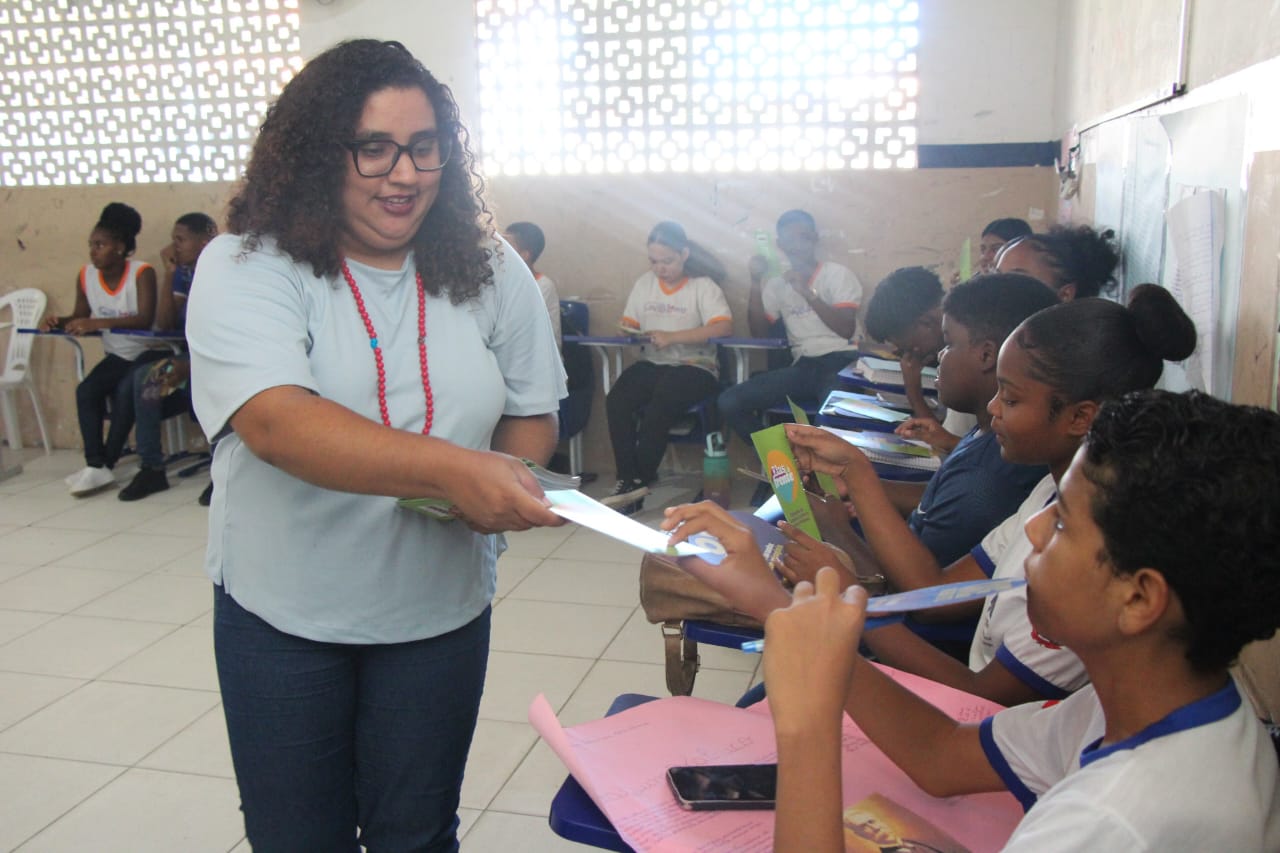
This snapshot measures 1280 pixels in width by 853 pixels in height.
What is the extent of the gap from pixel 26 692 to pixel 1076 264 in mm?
3182

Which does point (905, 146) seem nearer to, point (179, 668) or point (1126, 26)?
point (1126, 26)

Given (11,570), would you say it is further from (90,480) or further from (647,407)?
(647,407)

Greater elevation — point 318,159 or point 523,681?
point 318,159

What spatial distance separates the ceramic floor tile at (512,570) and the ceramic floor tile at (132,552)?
1.36 meters

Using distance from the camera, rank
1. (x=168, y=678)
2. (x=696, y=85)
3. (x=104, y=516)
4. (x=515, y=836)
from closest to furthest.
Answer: (x=515, y=836) → (x=168, y=678) → (x=104, y=516) → (x=696, y=85)

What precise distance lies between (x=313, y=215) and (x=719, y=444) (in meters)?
3.79

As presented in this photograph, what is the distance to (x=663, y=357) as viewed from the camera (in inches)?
207

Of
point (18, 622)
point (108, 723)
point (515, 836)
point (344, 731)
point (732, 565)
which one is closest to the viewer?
point (732, 565)

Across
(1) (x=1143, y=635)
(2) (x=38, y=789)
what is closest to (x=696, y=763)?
(1) (x=1143, y=635)

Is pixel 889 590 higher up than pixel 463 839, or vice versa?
pixel 889 590

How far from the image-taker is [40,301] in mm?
6164

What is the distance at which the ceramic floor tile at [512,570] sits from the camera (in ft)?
13.1

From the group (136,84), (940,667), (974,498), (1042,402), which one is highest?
(136,84)

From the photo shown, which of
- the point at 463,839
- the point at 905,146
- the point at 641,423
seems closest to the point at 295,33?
the point at 641,423
